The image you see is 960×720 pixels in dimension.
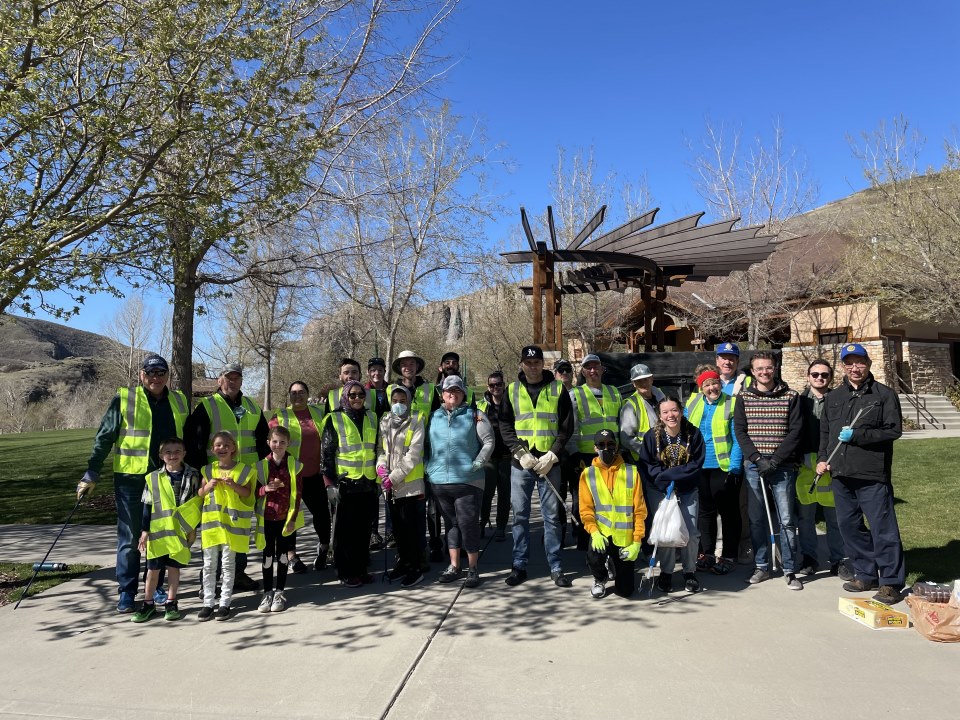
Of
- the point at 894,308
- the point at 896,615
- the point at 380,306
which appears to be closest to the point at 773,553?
the point at 896,615

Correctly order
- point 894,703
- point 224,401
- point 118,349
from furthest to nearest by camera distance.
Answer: point 118,349 < point 224,401 < point 894,703

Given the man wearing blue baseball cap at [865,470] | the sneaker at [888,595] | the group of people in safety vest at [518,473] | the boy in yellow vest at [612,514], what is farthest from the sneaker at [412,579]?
the sneaker at [888,595]

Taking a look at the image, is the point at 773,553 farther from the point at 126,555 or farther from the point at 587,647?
the point at 126,555

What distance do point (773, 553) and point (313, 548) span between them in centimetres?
428

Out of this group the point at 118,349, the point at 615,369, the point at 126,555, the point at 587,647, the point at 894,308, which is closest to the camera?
the point at 587,647

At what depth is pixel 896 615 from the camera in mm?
4121

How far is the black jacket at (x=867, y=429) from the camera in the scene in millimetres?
4695

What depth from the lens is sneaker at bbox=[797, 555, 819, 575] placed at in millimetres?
5340

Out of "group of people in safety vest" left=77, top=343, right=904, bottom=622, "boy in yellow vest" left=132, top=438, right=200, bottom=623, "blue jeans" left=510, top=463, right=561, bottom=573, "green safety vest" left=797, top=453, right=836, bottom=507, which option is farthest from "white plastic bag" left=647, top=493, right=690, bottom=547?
"boy in yellow vest" left=132, top=438, right=200, bottom=623

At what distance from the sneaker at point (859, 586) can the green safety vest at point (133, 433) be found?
210 inches

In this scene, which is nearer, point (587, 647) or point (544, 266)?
point (587, 647)

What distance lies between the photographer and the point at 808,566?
539 cm

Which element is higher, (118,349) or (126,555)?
(118,349)

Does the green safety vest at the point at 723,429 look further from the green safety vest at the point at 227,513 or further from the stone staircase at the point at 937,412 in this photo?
the stone staircase at the point at 937,412
